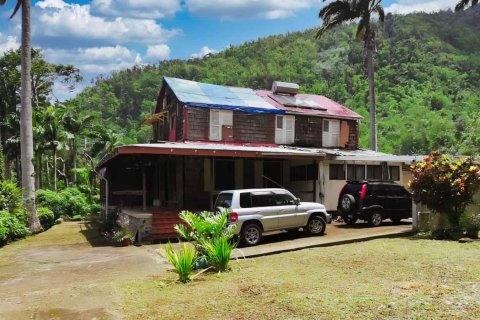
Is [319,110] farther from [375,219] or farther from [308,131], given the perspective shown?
[375,219]

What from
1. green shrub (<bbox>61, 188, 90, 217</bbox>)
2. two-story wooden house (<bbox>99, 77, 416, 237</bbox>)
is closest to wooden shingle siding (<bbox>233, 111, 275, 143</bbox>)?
two-story wooden house (<bbox>99, 77, 416, 237</bbox>)

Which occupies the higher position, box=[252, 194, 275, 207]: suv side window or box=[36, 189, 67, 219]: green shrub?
box=[252, 194, 275, 207]: suv side window

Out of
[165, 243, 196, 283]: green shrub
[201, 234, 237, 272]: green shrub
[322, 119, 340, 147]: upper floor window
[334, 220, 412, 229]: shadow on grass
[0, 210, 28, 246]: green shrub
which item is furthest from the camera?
[322, 119, 340, 147]: upper floor window

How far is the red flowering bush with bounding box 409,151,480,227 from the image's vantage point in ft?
43.5

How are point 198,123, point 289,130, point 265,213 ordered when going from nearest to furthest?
point 265,213, point 198,123, point 289,130

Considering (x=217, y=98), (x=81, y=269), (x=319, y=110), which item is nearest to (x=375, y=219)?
(x=81, y=269)

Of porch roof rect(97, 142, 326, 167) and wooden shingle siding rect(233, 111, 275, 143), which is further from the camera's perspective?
wooden shingle siding rect(233, 111, 275, 143)

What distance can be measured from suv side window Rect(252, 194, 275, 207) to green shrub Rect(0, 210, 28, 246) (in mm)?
10430

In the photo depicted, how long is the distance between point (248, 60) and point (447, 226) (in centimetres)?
8251

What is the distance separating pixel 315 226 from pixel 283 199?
1557mm

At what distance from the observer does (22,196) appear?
2202 centimetres

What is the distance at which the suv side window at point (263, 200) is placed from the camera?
13.9 metres

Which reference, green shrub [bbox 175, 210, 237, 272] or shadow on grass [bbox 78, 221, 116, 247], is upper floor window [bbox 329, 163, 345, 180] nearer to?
shadow on grass [bbox 78, 221, 116, 247]

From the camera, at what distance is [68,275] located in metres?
10.8
